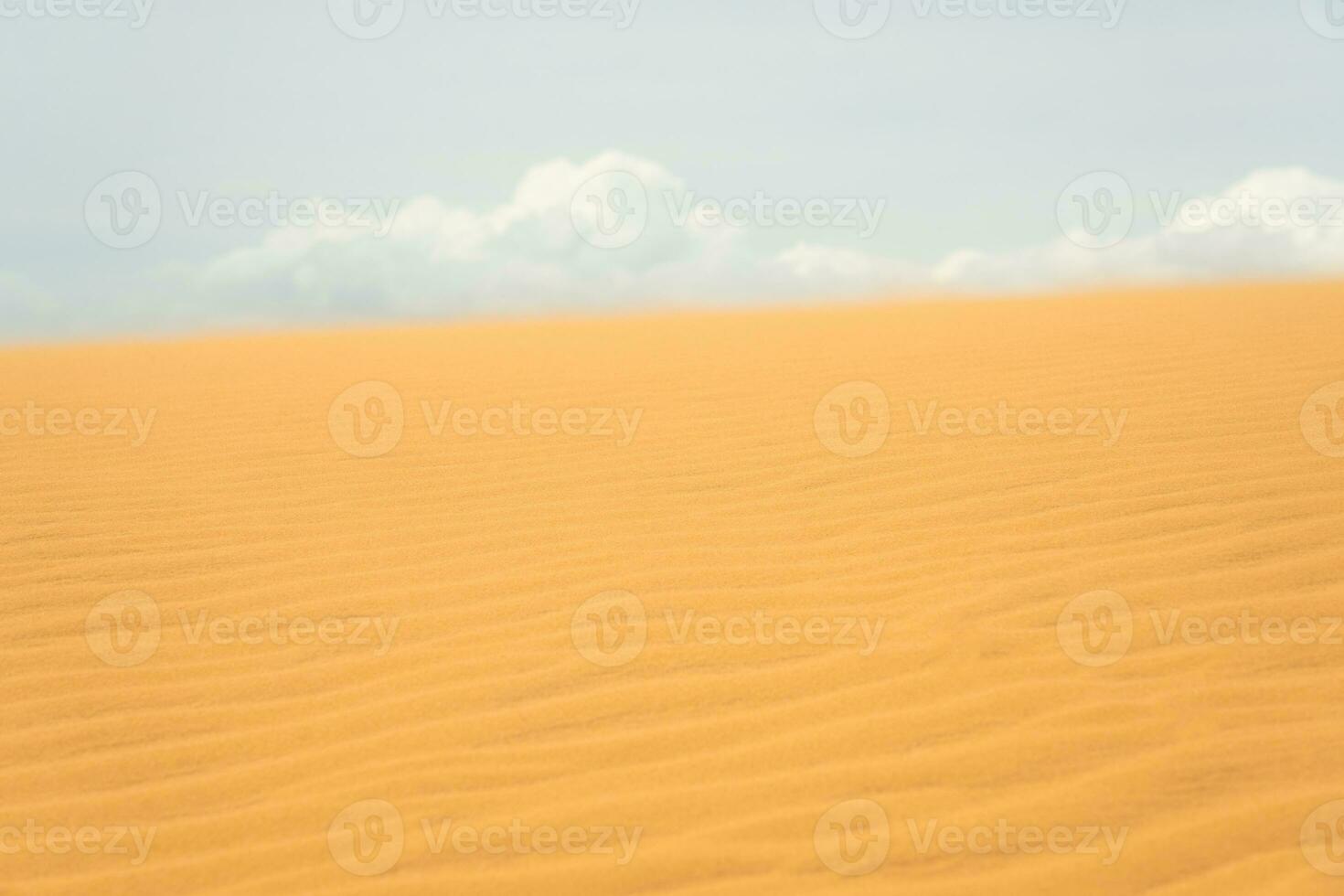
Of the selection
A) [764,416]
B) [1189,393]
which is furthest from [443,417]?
[1189,393]

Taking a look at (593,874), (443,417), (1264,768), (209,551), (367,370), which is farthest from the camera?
(367,370)

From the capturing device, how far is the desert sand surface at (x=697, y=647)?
277 cm

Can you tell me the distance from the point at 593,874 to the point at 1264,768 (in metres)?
1.95

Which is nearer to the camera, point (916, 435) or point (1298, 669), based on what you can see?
point (1298, 669)

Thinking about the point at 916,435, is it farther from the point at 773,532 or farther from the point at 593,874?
the point at 593,874

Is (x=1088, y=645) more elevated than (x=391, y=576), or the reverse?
(x=391, y=576)

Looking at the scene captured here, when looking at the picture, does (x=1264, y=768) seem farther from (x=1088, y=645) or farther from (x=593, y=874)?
(x=593, y=874)

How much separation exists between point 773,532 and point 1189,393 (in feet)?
11.3

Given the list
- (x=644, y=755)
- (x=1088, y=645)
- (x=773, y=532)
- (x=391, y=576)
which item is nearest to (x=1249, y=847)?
(x=1088, y=645)

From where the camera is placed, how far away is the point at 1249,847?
8.77ft

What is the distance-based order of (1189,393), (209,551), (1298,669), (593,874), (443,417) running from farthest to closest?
(443,417) → (1189,393) → (209,551) → (1298,669) → (593,874)

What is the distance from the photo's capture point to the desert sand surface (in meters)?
2.77

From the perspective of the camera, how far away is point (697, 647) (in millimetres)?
3635

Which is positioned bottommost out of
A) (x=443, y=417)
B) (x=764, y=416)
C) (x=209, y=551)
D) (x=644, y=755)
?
(x=644, y=755)
